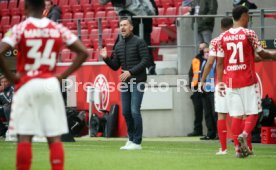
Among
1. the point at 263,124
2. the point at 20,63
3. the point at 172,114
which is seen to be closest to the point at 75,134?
the point at 172,114

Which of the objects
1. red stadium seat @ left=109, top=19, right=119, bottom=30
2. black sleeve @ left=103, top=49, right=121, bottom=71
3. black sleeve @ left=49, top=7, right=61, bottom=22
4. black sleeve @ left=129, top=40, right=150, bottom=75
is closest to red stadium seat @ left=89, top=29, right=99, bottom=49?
red stadium seat @ left=109, top=19, right=119, bottom=30

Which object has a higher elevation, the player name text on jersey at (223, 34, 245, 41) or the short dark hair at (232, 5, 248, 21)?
the short dark hair at (232, 5, 248, 21)

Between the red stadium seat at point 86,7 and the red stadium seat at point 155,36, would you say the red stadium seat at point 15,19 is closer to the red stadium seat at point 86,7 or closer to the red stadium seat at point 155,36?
the red stadium seat at point 86,7

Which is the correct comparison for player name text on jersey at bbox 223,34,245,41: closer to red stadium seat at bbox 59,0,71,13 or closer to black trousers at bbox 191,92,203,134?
black trousers at bbox 191,92,203,134

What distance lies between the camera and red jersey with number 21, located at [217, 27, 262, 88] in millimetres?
13344

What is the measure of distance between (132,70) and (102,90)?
6.38m

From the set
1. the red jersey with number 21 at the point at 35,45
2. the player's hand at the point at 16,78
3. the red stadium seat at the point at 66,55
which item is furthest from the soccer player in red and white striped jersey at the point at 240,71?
the red stadium seat at the point at 66,55

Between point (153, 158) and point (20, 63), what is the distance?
16.6 ft

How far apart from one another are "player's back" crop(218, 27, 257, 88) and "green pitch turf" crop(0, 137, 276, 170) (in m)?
1.15

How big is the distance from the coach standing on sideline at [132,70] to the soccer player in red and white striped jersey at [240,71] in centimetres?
245

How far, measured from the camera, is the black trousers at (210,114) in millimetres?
19344

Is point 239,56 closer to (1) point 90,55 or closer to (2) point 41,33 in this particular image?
(2) point 41,33

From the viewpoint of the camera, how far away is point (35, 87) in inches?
342

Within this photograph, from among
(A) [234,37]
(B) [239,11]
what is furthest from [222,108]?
(B) [239,11]
